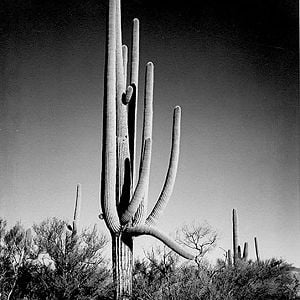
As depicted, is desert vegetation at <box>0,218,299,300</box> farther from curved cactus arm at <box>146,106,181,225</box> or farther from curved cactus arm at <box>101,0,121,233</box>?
curved cactus arm at <box>101,0,121,233</box>

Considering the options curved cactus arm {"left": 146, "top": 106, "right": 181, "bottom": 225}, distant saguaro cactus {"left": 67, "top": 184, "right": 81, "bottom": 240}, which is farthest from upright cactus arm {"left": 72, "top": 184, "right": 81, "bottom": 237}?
curved cactus arm {"left": 146, "top": 106, "right": 181, "bottom": 225}

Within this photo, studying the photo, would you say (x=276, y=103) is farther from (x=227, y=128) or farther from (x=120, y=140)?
(x=227, y=128)

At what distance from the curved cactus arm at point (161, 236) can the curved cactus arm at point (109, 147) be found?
1.16 ft

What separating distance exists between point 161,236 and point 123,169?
6.13ft

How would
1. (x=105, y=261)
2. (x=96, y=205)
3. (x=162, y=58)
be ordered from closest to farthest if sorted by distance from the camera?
(x=162, y=58)
(x=105, y=261)
(x=96, y=205)

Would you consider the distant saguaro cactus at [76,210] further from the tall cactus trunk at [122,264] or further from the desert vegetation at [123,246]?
the tall cactus trunk at [122,264]

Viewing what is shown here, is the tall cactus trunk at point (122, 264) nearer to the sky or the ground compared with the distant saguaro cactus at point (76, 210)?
nearer to the ground

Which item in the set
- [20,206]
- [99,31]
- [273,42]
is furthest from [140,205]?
[20,206]

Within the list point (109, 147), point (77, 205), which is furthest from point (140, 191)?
point (77, 205)

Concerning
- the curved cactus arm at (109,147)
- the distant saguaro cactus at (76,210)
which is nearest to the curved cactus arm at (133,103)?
the curved cactus arm at (109,147)

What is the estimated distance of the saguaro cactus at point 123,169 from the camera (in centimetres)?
959

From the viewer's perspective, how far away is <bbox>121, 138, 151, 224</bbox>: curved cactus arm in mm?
9773

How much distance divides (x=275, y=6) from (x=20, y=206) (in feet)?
39.2

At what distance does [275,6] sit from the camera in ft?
29.4
